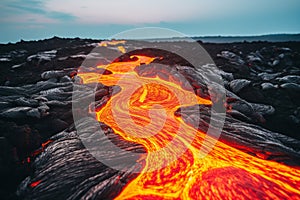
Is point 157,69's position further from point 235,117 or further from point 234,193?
point 234,193

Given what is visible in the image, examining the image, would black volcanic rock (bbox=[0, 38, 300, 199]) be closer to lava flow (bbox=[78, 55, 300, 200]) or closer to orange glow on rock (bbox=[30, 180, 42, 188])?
orange glow on rock (bbox=[30, 180, 42, 188])

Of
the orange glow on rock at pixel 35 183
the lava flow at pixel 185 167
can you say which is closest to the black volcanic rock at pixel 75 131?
the orange glow on rock at pixel 35 183

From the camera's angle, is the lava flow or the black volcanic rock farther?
the black volcanic rock

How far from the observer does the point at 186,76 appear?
13.8 metres

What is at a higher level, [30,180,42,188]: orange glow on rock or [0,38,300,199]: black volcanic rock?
[0,38,300,199]: black volcanic rock

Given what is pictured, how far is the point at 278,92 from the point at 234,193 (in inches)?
434

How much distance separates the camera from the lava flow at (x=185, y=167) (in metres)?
5.47

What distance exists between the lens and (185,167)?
650 cm

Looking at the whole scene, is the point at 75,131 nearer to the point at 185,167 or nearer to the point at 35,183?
the point at 35,183

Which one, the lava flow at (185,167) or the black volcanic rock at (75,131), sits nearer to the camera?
the lava flow at (185,167)

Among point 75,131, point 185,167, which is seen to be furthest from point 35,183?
point 185,167

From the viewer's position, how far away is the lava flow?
547cm

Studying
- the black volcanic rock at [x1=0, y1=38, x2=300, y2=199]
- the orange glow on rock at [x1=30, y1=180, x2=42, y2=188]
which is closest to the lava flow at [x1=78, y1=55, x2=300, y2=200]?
the black volcanic rock at [x1=0, y1=38, x2=300, y2=199]

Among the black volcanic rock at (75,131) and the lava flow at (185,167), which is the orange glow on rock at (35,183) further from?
the lava flow at (185,167)
